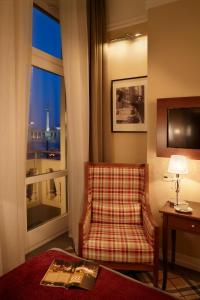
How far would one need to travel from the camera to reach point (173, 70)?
7.54 feet

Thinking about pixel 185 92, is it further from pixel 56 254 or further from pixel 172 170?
pixel 56 254

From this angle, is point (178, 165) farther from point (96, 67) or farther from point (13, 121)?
point (96, 67)

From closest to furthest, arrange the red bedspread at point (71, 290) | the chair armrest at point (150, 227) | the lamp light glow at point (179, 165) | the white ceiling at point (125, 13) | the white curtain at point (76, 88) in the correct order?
the red bedspread at point (71, 290)
the chair armrest at point (150, 227)
the lamp light glow at point (179, 165)
the white curtain at point (76, 88)
the white ceiling at point (125, 13)

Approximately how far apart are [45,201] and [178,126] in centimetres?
197

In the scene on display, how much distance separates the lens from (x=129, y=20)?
9.14 feet

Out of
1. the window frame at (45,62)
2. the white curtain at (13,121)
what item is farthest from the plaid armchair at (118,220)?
the window frame at (45,62)

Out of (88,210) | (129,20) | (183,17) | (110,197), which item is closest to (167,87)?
(183,17)

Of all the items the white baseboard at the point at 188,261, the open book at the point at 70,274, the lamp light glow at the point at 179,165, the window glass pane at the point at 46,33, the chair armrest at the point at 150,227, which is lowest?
the white baseboard at the point at 188,261

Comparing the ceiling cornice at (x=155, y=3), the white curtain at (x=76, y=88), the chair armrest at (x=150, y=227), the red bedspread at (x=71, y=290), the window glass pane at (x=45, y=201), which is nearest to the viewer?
the red bedspread at (x=71, y=290)

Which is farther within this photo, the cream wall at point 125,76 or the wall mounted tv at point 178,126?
the cream wall at point 125,76

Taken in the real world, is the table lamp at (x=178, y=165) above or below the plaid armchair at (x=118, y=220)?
above

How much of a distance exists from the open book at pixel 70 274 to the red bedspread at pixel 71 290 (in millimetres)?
31

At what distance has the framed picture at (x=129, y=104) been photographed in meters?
2.80

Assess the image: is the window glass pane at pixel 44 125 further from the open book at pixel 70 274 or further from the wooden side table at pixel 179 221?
the wooden side table at pixel 179 221
